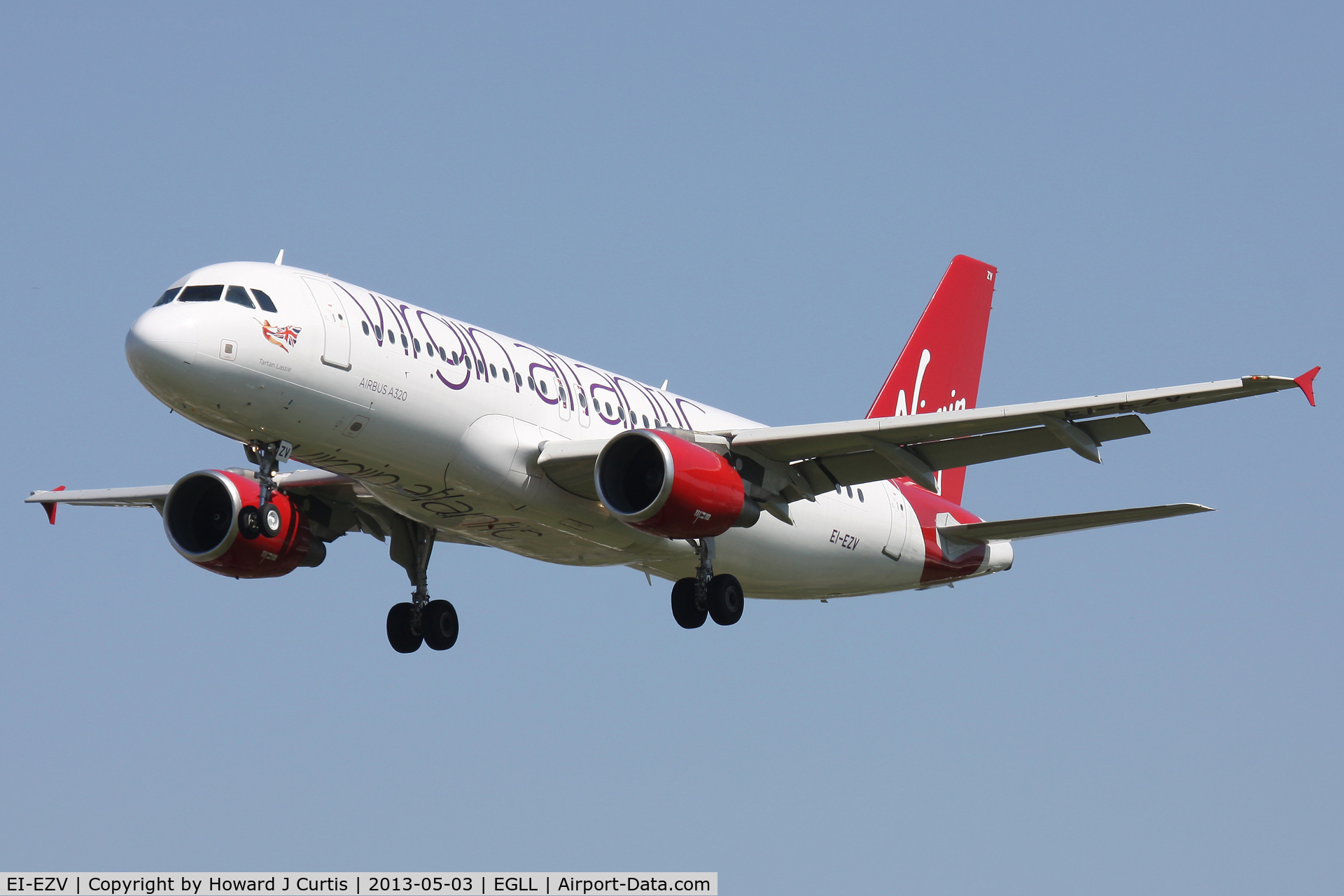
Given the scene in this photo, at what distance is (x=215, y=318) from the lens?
76.0 ft

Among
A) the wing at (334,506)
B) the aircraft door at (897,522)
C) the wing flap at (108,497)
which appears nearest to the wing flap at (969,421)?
the aircraft door at (897,522)

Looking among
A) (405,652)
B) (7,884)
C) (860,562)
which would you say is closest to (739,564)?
(860,562)

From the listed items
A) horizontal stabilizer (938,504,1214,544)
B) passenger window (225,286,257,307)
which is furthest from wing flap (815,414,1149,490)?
passenger window (225,286,257,307)

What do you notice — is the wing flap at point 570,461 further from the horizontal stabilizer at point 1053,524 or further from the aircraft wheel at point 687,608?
the horizontal stabilizer at point 1053,524

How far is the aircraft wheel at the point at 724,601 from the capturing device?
28.8 metres

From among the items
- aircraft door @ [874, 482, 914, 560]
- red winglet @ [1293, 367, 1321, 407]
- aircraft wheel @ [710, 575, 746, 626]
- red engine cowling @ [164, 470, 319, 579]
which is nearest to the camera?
red winglet @ [1293, 367, 1321, 407]

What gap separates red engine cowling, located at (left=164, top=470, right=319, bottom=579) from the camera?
29141 mm

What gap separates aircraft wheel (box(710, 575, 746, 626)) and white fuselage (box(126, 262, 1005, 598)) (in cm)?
103

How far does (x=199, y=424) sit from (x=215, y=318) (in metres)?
1.83

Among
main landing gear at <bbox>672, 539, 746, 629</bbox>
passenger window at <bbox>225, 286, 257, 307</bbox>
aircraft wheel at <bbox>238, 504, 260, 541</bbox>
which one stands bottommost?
aircraft wheel at <bbox>238, 504, 260, 541</bbox>

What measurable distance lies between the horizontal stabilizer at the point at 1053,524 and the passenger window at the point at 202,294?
1566 cm

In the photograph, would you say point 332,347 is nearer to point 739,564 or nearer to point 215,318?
point 215,318

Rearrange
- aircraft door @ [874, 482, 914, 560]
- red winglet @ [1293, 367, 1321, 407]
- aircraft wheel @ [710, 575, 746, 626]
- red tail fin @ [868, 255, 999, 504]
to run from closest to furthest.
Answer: red winglet @ [1293, 367, 1321, 407], aircraft wheel @ [710, 575, 746, 626], aircraft door @ [874, 482, 914, 560], red tail fin @ [868, 255, 999, 504]

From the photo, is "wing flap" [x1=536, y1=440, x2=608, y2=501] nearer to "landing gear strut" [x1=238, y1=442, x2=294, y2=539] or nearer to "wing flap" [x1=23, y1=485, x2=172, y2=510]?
"landing gear strut" [x1=238, y1=442, x2=294, y2=539]
